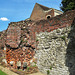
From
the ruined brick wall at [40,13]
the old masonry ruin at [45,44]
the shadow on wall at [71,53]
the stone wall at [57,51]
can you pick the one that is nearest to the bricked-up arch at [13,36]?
the old masonry ruin at [45,44]

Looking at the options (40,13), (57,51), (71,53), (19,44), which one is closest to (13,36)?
(19,44)

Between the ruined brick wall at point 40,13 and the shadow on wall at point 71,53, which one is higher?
the ruined brick wall at point 40,13

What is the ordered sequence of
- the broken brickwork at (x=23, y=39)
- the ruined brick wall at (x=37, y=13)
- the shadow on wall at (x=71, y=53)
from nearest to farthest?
the shadow on wall at (x=71, y=53) < the broken brickwork at (x=23, y=39) < the ruined brick wall at (x=37, y=13)

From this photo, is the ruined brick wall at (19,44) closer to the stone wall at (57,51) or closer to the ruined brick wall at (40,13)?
A: the stone wall at (57,51)

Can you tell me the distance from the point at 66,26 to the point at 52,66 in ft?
8.14

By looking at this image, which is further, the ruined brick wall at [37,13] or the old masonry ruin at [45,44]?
the ruined brick wall at [37,13]

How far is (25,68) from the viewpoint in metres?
7.68

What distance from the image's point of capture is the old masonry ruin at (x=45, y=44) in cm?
584

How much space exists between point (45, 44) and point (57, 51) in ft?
3.41

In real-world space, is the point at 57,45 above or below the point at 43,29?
below

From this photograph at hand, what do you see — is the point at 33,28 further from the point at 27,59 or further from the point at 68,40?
the point at 68,40

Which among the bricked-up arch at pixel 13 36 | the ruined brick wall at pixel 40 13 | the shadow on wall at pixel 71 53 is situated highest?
the ruined brick wall at pixel 40 13

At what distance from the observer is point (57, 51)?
247 inches

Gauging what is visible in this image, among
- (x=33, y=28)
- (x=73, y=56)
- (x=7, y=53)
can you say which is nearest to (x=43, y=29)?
(x=33, y=28)
